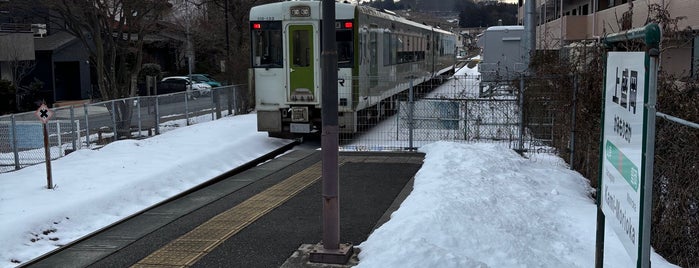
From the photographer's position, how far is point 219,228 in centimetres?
739

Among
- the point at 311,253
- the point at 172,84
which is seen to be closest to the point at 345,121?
the point at 311,253

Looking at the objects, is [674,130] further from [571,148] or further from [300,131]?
[300,131]

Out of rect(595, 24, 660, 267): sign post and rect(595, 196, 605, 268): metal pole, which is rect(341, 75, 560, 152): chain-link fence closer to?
rect(595, 196, 605, 268): metal pole

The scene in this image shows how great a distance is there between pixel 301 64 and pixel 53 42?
26.4 metres

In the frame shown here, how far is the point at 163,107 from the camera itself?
17.8m

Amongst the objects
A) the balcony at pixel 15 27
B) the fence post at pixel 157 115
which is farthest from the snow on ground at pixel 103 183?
the balcony at pixel 15 27

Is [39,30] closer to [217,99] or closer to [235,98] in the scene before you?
[235,98]

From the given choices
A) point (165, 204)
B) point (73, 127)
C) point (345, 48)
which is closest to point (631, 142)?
point (165, 204)

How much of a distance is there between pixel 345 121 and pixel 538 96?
15.8 feet

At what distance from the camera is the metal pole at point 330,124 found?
18.9ft

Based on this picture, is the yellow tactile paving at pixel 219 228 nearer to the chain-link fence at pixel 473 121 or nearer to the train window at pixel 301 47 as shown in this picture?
the chain-link fence at pixel 473 121

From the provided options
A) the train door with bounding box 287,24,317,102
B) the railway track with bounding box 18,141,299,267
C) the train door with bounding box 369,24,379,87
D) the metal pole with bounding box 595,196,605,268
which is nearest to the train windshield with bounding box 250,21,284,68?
the train door with bounding box 287,24,317,102

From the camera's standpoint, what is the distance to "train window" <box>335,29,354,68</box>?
14.8 metres

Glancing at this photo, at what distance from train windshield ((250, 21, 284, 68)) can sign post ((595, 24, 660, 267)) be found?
11574mm
